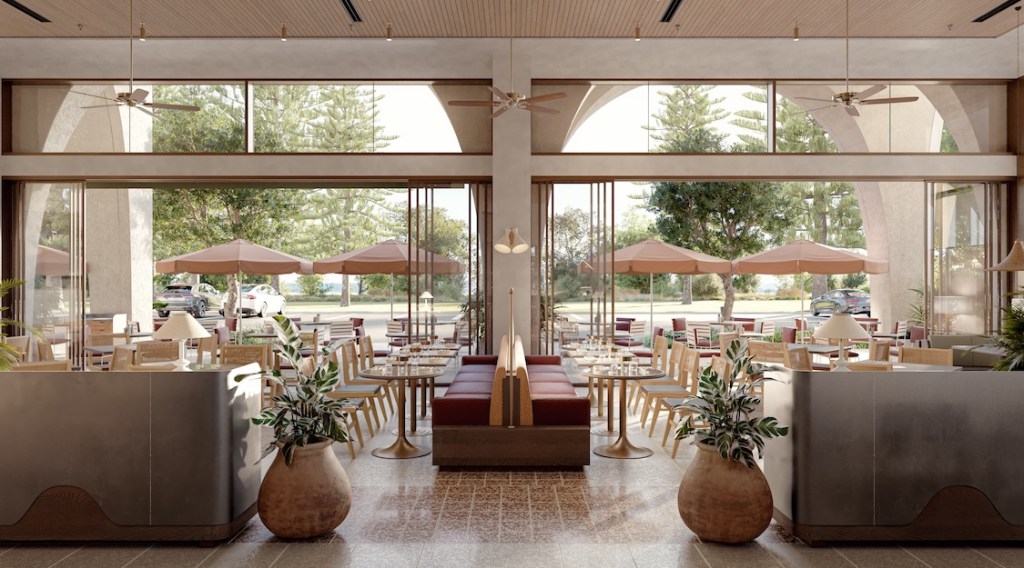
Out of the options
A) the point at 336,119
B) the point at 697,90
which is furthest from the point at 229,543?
the point at 697,90

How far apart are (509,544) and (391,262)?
741 centimetres

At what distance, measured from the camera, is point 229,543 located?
4520 mm

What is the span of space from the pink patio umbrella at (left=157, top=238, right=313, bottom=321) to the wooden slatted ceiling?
4.43 metres

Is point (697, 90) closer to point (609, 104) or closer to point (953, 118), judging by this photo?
point (609, 104)

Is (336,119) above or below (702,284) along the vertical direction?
above

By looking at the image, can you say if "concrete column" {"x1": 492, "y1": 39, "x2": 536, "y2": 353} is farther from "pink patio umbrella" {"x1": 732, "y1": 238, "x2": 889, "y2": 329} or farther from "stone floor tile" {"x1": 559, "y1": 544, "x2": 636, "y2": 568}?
"stone floor tile" {"x1": 559, "y1": 544, "x2": 636, "y2": 568}

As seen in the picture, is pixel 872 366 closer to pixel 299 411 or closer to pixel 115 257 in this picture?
pixel 299 411

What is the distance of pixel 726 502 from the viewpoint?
439cm

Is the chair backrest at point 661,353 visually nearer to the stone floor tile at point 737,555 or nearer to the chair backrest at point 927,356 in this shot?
the chair backrest at point 927,356

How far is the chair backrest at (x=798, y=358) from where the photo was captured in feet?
28.3

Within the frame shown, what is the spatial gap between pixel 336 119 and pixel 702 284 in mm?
24653

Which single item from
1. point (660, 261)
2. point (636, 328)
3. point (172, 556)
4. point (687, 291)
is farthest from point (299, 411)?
point (687, 291)

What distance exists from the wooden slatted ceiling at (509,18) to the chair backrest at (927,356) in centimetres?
381

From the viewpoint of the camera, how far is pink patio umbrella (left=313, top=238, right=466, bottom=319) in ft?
32.6
